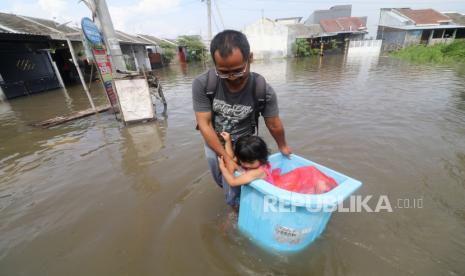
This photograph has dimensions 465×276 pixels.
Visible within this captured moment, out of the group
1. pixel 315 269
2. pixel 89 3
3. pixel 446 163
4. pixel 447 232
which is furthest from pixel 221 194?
pixel 89 3

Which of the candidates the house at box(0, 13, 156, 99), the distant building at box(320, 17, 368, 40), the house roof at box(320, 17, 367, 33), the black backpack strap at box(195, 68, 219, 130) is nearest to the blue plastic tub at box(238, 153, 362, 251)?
the black backpack strap at box(195, 68, 219, 130)

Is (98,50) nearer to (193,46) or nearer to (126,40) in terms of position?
(126,40)

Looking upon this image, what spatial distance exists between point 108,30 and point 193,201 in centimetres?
541

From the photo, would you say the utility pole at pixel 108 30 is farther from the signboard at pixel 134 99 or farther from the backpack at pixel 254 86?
the backpack at pixel 254 86

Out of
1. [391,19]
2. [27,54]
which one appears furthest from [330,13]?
[27,54]

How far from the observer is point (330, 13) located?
154 ft

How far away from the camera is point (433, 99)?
6.84m

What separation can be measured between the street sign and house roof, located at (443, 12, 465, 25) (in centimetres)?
3980

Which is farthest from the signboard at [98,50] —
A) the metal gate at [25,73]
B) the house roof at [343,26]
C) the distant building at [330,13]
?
the distant building at [330,13]

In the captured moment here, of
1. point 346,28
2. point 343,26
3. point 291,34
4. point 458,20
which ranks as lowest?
point 458,20

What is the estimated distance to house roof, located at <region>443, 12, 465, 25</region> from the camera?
28770 millimetres

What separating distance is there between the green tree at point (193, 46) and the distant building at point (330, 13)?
27046mm

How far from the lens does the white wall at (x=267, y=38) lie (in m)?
29.6

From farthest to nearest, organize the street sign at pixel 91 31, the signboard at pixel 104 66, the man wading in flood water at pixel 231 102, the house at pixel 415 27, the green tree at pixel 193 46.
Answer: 1. the green tree at pixel 193 46
2. the house at pixel 415 27
3. the signboard at pixel 104 66
4. the street sign at pixel 91 31
5. the man wading in flood water at pixel 231 102
